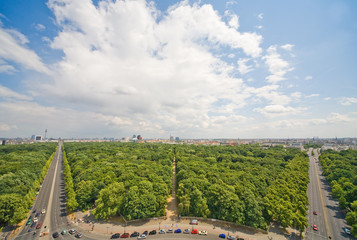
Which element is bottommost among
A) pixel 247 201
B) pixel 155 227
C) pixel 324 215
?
pixel 324 215

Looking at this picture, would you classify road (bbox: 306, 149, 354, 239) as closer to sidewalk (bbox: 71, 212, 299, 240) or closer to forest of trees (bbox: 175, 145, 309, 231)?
forest of trees (bbox: 175, 145, 309, 231)

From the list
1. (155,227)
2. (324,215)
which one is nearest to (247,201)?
(155,227)

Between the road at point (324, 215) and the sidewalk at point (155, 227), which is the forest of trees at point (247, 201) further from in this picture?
the road at point (324, 215)

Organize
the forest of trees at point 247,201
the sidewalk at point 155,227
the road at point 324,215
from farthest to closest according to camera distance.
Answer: the road at point 324,215
the forest of trees at point 247,201
the sidewalk at point 155,227

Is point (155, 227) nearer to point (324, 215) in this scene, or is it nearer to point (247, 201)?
point (247, 201)

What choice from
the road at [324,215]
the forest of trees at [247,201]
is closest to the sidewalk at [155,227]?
the forest of trees at [247,201]

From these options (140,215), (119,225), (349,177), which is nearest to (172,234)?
(140,215)

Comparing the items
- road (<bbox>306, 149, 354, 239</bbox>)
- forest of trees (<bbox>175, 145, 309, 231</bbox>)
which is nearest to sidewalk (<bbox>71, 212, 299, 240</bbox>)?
forest of trees (<bbox>175, 145, 309, 231</bbox>)

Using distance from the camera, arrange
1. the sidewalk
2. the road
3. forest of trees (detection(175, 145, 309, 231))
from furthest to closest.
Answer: the road < forest of trees (detection(175, 145, 309, 231)) < the sidewalk
